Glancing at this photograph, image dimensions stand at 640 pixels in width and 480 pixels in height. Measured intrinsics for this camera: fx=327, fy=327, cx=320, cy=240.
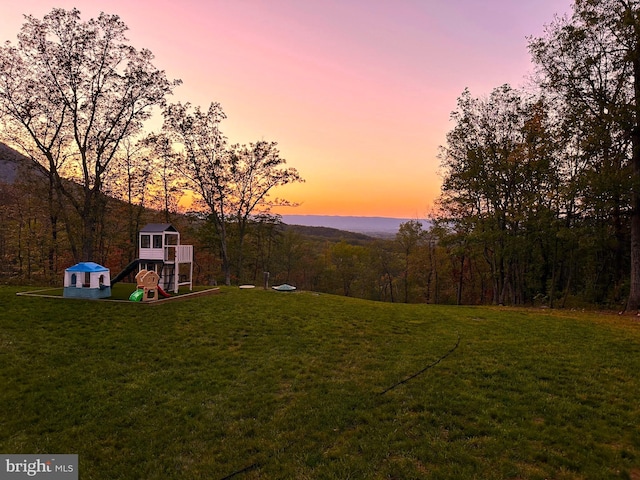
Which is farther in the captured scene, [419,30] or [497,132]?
[497,132]

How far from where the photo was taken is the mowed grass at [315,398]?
5199 mm

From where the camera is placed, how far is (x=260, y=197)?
32.0 meters

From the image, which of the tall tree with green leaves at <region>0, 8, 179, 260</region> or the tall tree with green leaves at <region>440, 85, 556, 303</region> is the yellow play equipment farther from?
the tall tree with green leaves at <region>440, 85, 556, 303</region>

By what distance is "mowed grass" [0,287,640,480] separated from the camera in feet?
17.1

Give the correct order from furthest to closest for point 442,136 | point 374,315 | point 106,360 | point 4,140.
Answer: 1. point 442,136
2. point 4,140
3. point 374,315
4. point 106,360

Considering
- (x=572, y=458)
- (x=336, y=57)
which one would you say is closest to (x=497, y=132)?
(x=336, y=57)

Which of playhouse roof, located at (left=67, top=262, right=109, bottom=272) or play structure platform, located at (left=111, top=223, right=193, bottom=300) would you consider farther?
play structure platform, located at (left=111, top=223, right=193, bottom=300)

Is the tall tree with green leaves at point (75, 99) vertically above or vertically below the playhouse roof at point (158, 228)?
above

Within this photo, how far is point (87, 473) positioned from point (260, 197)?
91.9ft

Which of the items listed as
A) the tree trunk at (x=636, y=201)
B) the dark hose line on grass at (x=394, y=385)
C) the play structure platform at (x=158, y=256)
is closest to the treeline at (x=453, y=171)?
the tree trunk at (x=636, y=201)

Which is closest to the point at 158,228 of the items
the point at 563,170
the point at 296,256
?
the point at 563,170

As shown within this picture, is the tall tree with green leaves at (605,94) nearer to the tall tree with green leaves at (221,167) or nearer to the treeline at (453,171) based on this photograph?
the treeline at (453,171)

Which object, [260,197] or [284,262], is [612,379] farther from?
[284,262]

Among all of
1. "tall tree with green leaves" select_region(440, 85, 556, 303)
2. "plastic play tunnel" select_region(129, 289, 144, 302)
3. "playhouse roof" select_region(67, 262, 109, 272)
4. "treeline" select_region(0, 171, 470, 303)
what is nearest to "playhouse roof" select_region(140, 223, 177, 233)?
"playhouse roof" select_region(67, 262, 109, 272)
